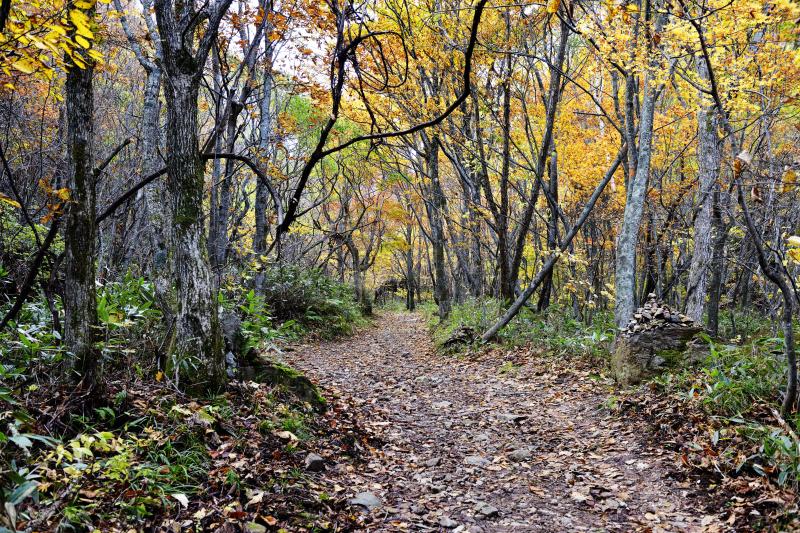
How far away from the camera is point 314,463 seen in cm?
410

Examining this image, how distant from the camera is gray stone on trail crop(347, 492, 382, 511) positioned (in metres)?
3.75

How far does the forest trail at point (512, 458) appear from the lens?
365 centimetres

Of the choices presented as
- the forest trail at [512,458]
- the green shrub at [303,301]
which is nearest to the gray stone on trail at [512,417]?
the forest trail at [512,458]

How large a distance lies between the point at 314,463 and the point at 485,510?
1.51 meters

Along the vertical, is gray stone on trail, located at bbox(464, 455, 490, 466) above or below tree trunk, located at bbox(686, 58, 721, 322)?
below

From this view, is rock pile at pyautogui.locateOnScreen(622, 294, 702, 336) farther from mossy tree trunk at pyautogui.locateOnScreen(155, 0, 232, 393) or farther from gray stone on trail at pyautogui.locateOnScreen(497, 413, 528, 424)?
mossy tree trunk at pyautogui.locateOnScreen(155, 0, 232, 393)

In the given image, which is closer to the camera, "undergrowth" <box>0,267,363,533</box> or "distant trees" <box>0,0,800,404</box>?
"undergrowth" <box>0,267,363,533</box>

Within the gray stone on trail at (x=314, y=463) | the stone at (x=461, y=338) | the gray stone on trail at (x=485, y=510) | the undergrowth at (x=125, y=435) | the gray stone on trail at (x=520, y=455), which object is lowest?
the gray stone on trail at (x=485, y=510)

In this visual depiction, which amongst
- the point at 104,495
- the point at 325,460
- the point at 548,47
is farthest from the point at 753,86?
the point at 104,495

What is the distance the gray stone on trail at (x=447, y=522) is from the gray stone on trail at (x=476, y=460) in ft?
3.76

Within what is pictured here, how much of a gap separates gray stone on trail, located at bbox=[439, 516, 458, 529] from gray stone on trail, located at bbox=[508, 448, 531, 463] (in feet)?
4.63

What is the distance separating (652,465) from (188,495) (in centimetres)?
397

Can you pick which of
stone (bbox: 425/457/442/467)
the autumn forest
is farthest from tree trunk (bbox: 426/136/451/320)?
stone (bbox: 425/457/442/467)

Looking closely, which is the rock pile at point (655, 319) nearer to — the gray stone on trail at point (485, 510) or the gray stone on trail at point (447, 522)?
the gray stone on trail at point (485, 510)
